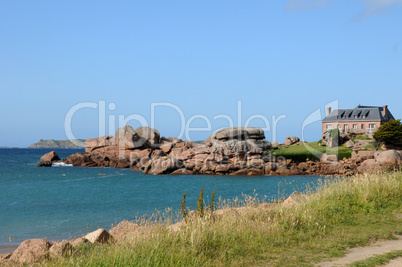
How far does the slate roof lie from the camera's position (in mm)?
71019

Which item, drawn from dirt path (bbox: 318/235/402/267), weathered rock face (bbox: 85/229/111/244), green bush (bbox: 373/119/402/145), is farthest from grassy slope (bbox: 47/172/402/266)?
green bush (bbox: 373/119/402/145)

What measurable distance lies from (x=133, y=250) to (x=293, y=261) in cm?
305

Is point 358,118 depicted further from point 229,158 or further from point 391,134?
point 229,158

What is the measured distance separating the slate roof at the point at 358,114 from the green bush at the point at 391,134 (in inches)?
626

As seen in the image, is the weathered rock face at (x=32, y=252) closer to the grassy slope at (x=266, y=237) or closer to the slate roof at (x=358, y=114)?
the grassy slope at (x=266, y=237)

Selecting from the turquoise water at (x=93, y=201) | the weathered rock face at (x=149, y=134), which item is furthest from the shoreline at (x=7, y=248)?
the weathered rock face at (x=149, y=134)

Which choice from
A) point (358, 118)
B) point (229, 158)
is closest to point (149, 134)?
point (229, 158)

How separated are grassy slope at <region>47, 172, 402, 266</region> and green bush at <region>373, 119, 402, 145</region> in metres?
46.3

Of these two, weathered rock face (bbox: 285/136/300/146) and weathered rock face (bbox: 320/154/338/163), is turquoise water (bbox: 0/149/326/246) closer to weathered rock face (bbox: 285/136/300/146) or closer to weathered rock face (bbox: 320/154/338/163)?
weathered rock face (bbox: 320/154/338/163)

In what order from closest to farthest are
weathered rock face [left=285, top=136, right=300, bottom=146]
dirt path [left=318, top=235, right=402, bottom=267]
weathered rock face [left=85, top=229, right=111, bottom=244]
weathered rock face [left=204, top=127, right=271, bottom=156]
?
dirt path [left=318, top=235, right=402, bottom=267], weathered rock face [left=85, top=229, right=111, bottom=244], weathered rock face [left=204, top=127, right=271, bottom=156], weathered rock face [left=285, top=136, right=300, bottom=146]

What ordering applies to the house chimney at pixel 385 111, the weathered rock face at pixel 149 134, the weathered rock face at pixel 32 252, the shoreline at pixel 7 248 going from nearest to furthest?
the weathered rock face at pixel 32 252
the shoreline at pixel 7 248
the weathered rock face at pixel 149 134
the house chimney at pixel 385 111

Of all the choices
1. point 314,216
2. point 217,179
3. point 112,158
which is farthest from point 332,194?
point 112,158

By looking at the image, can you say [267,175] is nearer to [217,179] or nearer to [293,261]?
[217,179]

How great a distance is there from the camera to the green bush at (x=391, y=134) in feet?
175
